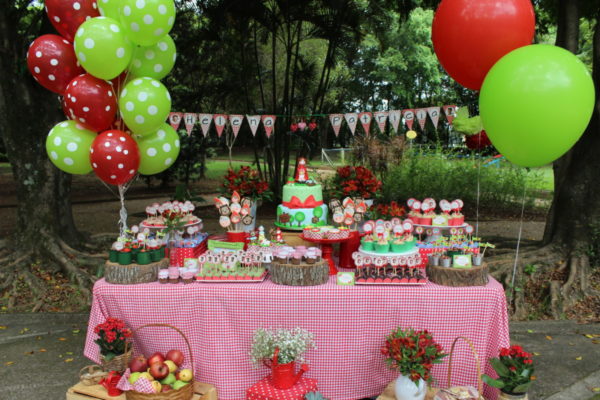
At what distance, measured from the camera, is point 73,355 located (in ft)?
14.7

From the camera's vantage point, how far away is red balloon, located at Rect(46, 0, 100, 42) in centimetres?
351

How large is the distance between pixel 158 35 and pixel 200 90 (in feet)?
26.3

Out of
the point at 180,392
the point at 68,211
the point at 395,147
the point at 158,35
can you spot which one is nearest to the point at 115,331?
the point at 180,392

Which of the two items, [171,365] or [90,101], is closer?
[171,365]

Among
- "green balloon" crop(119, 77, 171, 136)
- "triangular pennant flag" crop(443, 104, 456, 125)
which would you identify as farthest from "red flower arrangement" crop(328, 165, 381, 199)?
"green balloon" crop(119, 77, 171, 136)

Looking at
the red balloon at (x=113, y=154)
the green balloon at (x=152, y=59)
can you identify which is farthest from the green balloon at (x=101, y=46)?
the red balloon at (x=113, y=154)

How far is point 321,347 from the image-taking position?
339 centimetres

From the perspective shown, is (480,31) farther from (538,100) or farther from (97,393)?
(97,393)

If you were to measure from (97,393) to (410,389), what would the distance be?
2.09 m

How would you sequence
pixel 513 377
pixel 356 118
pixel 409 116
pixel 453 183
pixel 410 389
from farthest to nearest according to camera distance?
pixel 453 183
pixel 356 118
pixel 409 116
pixel 410 389
pixel 513 377

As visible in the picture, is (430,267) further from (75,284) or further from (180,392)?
(75,284)

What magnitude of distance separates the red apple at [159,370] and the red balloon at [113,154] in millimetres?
1424

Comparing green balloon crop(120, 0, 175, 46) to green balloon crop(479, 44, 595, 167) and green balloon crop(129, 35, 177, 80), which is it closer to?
green balloon crop(129, 35, 177, 80)

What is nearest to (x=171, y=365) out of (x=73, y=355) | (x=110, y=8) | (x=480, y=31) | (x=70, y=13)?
(x=73, y=355)
